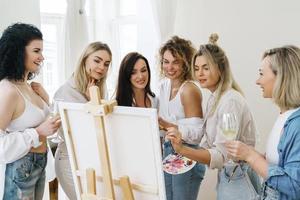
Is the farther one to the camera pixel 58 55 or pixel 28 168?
pixel 58 55

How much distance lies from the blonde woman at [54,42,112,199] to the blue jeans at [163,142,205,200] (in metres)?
0.54

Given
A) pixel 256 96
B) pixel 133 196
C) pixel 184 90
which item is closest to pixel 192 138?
pixel 184 90

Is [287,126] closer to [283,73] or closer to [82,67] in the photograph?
[283,73]

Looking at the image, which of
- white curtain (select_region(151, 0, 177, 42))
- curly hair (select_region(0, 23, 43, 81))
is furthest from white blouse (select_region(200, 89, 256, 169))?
white curtain (select_region(151, 0, 177, 42))

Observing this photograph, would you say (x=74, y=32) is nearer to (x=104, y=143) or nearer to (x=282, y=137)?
(x=104, y=143)

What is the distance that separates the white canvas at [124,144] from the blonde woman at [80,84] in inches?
17.5

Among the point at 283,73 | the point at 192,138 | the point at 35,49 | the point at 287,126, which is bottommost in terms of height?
the point at 192,138

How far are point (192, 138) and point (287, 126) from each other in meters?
0.64

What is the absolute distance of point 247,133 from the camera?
163cm

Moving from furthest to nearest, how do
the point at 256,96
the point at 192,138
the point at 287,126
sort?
the point at 256,96 < the point at 192,138 < the point at 287,126

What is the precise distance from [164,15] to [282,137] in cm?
177

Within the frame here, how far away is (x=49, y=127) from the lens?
1.60 m

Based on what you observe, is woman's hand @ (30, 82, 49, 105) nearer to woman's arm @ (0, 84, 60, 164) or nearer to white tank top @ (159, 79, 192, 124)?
woman's arm @ (0, 84, 60, 164)

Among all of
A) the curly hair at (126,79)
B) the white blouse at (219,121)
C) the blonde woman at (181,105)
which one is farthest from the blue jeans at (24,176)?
the white blouse at (219,121)
